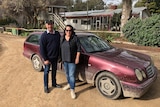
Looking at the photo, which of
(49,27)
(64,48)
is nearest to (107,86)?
(64,48)

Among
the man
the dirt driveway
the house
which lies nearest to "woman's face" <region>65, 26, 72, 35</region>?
the man

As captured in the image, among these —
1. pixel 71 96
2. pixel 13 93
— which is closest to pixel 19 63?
pixel 13 93

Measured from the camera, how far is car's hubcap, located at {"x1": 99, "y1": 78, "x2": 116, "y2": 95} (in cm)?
509

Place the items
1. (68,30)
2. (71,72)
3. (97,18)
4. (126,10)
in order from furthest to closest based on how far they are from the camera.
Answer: (97,18) < (126,10) < (71,72) < (68,30)

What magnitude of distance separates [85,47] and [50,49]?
104 cm

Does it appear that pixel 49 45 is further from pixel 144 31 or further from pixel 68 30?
pixel 144 31

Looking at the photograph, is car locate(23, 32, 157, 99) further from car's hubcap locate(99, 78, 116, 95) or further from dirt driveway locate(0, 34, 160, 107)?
dirt driveway locate(0, 34, 160, 107)

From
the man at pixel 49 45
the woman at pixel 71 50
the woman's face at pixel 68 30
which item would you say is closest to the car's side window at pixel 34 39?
the man at pixel 49 45

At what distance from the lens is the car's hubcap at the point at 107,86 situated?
509cm

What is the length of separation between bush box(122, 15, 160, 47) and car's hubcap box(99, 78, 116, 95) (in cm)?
1036

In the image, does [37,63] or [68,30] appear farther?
[37,63]

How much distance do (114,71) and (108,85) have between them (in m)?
0.40

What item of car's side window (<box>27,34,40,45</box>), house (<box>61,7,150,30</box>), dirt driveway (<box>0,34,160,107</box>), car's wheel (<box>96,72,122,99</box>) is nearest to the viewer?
dirt driveway (<box>0,34,160,107</box>)

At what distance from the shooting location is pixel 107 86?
514 cm
